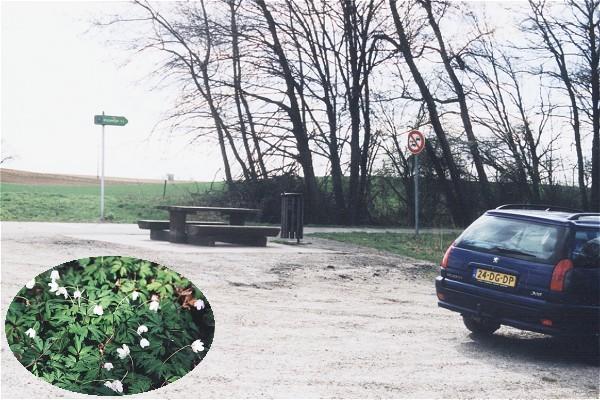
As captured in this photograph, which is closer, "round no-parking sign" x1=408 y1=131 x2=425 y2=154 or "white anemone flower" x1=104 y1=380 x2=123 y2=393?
"white anemone flower" x1=104 y1=380 x2=123 y2=393

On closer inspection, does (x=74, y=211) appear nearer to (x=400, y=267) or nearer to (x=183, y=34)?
(x=183, y=34)

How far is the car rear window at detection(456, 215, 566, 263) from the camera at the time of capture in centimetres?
843

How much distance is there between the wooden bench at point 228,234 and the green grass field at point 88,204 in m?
7.35

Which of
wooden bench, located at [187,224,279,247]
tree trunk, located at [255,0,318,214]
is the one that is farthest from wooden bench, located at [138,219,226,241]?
tree trunk, located at [255,0,318,214]

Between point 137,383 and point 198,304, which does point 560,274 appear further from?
point 137,383

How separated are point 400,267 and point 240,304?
215 inches

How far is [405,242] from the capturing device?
19.5 m

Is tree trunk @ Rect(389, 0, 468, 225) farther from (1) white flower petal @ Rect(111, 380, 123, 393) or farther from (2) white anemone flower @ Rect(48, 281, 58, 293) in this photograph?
(2) white anemone flower @ Rect(48, 281, 58, 293)

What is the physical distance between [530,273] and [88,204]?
21324 millimetres

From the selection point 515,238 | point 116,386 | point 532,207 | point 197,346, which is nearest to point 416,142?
point 532,207

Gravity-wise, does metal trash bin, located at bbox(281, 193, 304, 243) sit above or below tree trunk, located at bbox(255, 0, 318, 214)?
below

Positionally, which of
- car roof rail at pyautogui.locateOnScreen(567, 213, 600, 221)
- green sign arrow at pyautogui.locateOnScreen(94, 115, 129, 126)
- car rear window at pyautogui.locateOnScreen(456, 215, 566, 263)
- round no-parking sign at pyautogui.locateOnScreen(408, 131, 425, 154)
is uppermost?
green sign arrow at pyautogui.locateOnScreen(94, 115, 129, 126)

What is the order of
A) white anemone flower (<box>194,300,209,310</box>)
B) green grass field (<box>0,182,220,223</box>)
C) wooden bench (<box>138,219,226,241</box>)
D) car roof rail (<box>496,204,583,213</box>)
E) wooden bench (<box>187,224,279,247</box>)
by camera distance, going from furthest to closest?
1. green grass field (<box>0,182,220,223</box>)
2. wooden bench (<box>138,219,226,241</box>)
3. wooden bench (<box>187,224,279,247</box>)
4. car roof rail (<box>496,204,583,213</box>)
5. white anemone flower (<box>194,300,209,310</box>)

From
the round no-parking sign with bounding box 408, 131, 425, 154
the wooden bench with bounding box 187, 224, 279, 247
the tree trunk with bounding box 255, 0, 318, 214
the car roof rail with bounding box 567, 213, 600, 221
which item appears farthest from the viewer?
the tree trunk with bounding box 255, 0, 318, 214
